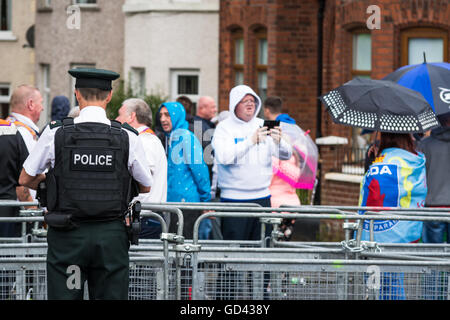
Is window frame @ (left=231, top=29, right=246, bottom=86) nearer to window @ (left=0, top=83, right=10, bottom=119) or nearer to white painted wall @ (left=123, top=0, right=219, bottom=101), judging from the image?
white painted wall @ (left=123, top=0, right=219, bottom=101)

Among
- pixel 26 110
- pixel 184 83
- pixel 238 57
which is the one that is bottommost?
pixel 26 110

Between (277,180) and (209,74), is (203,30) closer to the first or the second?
(209,74)

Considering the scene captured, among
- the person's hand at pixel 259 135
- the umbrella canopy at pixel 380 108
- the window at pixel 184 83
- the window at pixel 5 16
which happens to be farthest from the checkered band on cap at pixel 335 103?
the window at pixel 5 16

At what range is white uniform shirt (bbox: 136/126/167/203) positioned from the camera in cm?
853

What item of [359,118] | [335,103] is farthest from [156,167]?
[359,118]

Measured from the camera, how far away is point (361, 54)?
16.8m

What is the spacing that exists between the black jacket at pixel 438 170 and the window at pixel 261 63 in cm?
1127

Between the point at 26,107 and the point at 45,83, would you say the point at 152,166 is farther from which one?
the point at 45,83

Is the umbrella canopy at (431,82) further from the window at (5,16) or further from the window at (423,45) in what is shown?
the window at (5,16)

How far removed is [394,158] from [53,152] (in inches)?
116

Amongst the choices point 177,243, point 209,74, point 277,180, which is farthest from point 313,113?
point 177,243

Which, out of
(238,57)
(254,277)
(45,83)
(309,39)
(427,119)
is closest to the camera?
(254,277)

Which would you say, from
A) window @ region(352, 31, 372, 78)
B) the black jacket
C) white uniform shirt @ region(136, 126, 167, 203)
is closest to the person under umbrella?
the black jacket
